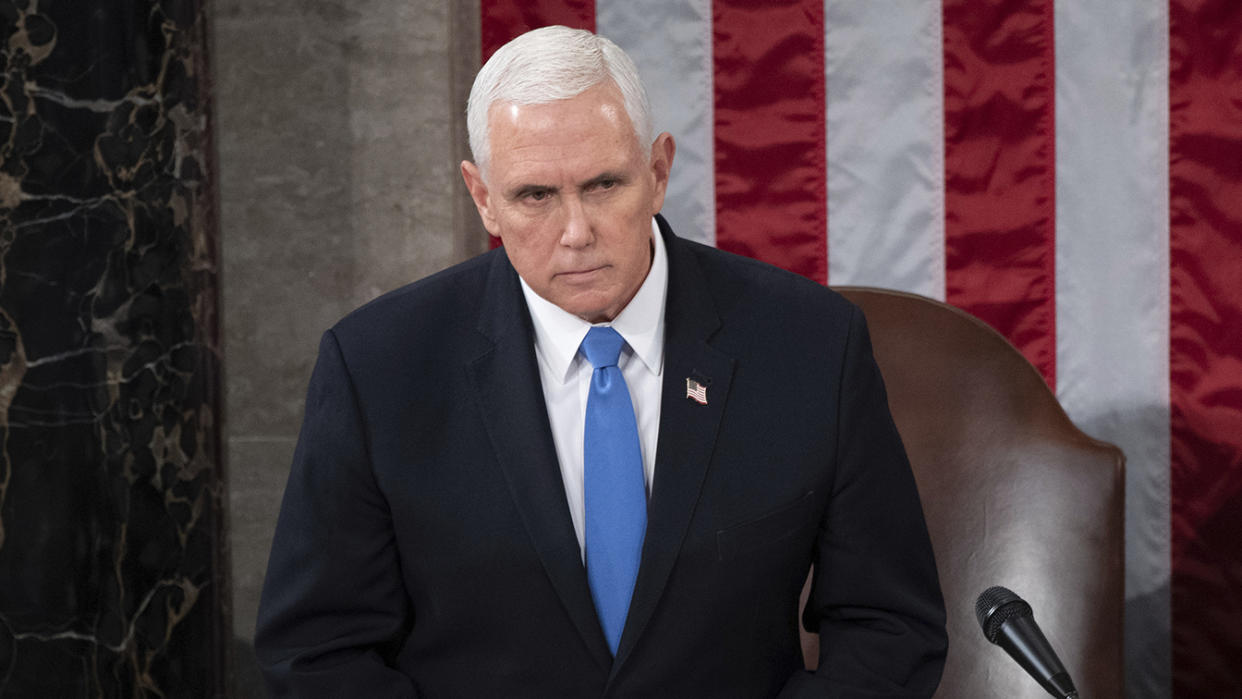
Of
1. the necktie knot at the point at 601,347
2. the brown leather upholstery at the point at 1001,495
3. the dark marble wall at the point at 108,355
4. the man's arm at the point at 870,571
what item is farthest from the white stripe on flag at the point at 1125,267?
the dark marble wall at the point at 108,355

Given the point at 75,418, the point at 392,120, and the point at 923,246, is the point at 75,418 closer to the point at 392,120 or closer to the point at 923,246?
the point at 392,120

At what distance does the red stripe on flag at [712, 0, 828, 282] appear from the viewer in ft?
8.56

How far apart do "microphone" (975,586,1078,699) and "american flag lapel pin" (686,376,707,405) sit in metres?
0.40

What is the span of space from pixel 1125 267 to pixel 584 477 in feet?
5.48

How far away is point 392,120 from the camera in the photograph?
8.82 ft

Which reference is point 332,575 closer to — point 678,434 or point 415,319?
point 415,319

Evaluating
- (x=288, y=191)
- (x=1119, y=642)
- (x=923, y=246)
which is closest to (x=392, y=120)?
(x=288, y=191)

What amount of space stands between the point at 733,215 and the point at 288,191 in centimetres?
109

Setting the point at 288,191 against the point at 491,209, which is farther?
the point at 288,191

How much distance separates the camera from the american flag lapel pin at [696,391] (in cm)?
139

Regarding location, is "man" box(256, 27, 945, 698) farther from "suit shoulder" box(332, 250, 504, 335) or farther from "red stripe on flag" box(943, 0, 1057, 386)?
"red stripe on flag" box(943, 0, 1057, 386)

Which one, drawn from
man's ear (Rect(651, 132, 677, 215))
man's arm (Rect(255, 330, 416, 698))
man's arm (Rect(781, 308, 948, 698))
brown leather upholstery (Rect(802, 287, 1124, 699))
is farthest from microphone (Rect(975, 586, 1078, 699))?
brown leather upholstery (Rect(802, 287, 1124, 699))

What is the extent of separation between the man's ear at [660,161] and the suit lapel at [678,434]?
0.13m

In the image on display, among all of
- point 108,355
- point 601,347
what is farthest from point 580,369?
point 108,355
